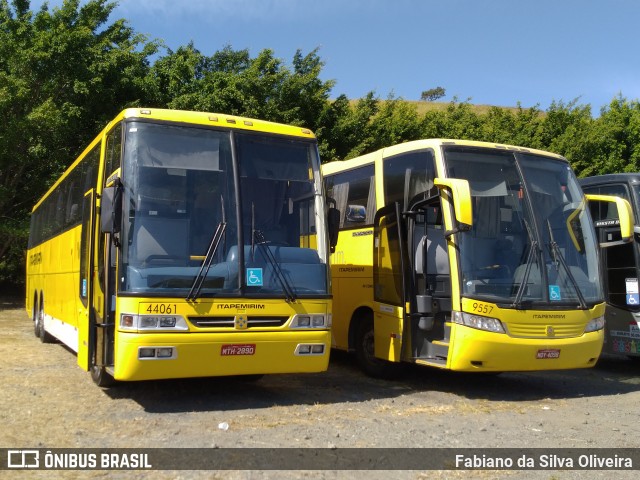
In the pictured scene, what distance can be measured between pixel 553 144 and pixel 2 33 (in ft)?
70.6

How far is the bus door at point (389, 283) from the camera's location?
9469mm

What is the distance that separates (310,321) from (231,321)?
101cm

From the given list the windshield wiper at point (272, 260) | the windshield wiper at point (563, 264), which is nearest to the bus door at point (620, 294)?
the windshield wiper at point (563, 264)

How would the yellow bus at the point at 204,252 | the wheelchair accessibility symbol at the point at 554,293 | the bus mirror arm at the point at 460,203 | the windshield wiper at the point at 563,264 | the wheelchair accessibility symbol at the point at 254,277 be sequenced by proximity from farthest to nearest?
the windshield wiper at the point at 563,264 < the wheelchair accessibility symbol at the point at 554,293 < the bus mirror arm at the point at 460,203 < the wheelchair accessibility symbol at the point at 254,277 < the yellow bus at the point at 204,252

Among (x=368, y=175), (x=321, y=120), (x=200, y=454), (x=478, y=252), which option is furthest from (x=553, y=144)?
(x=200, y=454)

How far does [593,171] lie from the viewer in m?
27.3

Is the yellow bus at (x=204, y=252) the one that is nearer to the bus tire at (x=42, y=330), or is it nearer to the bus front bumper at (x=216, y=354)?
the bus front bumper at (x=216, y=354)

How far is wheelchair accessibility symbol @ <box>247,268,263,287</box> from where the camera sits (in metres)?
7.69

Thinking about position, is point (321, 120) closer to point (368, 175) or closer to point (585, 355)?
point (368, 175)

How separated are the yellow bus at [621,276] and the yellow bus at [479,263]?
153cm

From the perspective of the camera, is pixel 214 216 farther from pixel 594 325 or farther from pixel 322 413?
pixel 594 325

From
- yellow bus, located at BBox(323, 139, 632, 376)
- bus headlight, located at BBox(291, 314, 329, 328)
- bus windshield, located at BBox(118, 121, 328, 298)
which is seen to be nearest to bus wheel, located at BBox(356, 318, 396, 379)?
yellow bus, located at BBox(323, 139, 632, 376)

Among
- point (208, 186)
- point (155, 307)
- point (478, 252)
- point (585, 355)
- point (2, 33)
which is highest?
point (2, 33)

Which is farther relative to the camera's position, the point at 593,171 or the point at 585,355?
the point at 593,171
